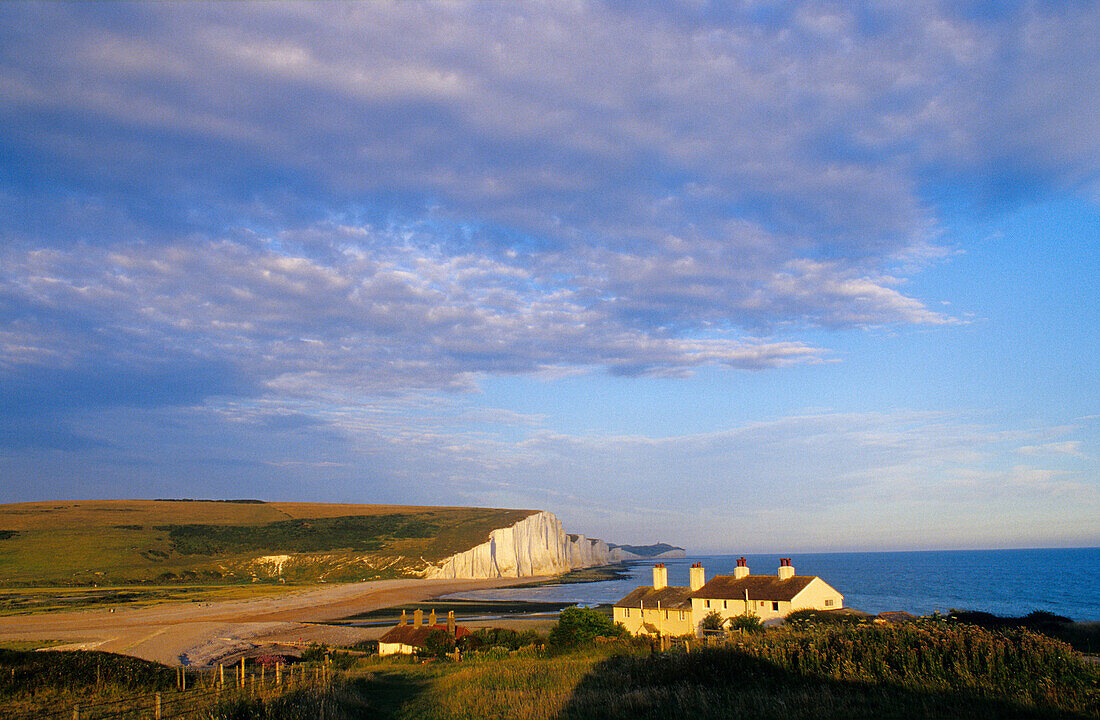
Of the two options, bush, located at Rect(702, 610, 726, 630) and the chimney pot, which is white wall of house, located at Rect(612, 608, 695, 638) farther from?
the chimney pot

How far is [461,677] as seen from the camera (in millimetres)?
21812

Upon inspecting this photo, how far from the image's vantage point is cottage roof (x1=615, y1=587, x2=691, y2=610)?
37906 mm

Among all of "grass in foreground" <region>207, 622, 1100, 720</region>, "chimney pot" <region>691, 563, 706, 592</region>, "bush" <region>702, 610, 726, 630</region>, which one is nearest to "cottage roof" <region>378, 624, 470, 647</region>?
"bush" <region>702, 610, 726, 630</region>

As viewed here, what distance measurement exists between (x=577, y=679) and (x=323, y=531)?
155 metres

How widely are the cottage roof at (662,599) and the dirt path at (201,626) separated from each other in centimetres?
1934

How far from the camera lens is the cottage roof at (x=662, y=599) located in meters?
Result: 37.9

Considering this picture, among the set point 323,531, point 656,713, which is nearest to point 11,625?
point 656,713

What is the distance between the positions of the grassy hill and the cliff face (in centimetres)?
397

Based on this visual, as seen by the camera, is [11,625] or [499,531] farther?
[499,531]

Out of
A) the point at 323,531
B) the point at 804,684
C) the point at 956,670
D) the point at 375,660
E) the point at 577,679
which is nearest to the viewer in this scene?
the point at 956,670

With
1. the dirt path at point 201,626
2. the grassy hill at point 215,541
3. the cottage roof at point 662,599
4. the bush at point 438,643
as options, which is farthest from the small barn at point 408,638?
the grassy hill at point 215,541

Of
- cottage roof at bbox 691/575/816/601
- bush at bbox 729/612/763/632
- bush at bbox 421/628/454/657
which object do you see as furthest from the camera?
cottage roof at bbox 691/575/816/601

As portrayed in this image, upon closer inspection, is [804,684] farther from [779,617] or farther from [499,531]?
[499,531]

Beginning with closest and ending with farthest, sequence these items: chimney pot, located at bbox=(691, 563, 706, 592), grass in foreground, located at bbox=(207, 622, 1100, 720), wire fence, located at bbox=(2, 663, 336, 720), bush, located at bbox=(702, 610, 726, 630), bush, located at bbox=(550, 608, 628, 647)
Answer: grass in foreground, located at bbox=(207, 622, 1100, 720)
wire fence, located at bbox=(2, 663, 336, 720)
bush, located at bbox=(550, 608, 628, 647)
bush, located at bbox=(702, 610, 726, 630)
chimney pot, located at bbox=(691, 563, 706, 592)
